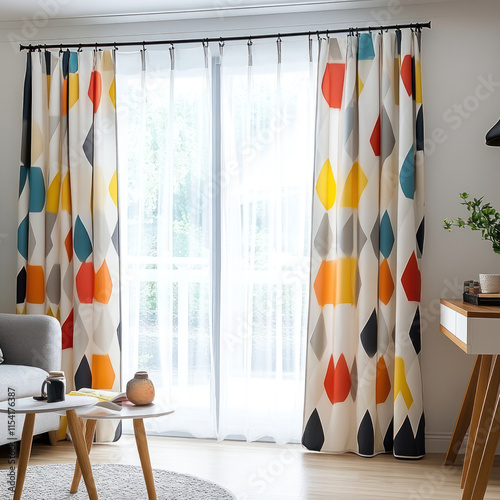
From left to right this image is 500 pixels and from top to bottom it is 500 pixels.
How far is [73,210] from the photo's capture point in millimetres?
3850

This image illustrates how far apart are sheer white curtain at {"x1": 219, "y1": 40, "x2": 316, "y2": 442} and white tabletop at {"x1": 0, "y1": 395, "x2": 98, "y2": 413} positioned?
132cm

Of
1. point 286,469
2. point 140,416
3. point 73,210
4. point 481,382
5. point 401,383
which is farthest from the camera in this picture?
point 73,210

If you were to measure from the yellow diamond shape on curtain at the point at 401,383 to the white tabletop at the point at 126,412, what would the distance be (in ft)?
4.79

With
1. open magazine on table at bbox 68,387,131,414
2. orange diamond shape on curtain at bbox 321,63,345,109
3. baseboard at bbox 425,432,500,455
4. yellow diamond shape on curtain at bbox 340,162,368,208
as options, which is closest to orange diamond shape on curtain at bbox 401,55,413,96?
→ orange diamond shape on curtain at bbox 321,63,345,109

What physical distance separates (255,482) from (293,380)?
80cm

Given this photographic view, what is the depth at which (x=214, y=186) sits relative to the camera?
151 inches

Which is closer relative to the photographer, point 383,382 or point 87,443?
point 87,443

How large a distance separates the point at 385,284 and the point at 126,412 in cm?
173

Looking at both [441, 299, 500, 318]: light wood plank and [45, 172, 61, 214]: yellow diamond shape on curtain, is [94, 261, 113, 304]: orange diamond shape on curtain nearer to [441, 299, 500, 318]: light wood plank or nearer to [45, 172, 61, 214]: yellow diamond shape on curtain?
[45, 172, 61, 214]: yellow diamond shape on curtain

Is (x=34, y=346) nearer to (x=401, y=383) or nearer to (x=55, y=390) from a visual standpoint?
(x=55, y=390)

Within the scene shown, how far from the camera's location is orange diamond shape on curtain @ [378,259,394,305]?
140 inches

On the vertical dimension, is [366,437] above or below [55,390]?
below

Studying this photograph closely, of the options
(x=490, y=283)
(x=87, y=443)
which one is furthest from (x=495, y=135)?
(x=87, y=443)

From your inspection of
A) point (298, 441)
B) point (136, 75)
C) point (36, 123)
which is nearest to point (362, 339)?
point (298, 441)
